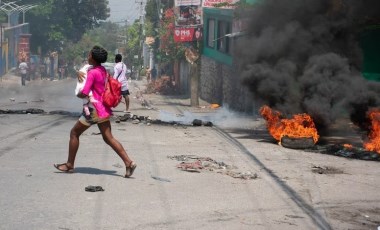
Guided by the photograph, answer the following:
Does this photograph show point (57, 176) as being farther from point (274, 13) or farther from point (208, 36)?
point (208, 36)

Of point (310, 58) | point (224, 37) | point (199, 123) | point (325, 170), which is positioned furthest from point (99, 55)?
point (224, 37)

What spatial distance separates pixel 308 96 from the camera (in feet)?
44.6

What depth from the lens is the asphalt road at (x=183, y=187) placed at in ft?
22.5

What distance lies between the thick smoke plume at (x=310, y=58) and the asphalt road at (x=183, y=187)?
1.22 metres

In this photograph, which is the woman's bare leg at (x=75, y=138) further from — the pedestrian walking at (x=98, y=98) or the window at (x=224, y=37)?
the window at (x=224, y=37)

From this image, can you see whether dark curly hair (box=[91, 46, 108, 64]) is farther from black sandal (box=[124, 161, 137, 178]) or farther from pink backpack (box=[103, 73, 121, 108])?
black sandal (box=[124, 161, 137, 178])

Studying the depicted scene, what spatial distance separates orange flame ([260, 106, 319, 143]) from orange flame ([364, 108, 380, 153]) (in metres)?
0.95

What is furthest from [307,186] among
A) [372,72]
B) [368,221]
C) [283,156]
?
[372,72]

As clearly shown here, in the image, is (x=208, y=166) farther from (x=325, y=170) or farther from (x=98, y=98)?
(x=98, y=98)

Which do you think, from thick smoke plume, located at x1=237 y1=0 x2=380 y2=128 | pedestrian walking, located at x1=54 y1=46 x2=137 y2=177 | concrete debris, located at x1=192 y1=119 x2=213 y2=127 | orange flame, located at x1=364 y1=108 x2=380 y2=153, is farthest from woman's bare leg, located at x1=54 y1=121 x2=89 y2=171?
concrete debris, located at x1=192 y1=119 x2=213 y2=127

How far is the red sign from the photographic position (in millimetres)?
32906

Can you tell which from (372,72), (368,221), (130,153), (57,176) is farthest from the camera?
(372,72)

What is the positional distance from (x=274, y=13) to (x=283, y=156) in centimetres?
488

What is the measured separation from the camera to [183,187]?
848 cm
